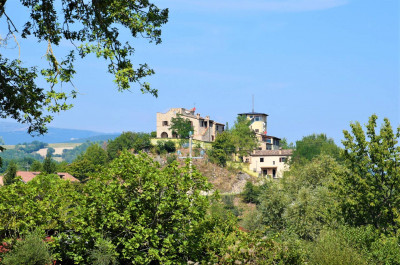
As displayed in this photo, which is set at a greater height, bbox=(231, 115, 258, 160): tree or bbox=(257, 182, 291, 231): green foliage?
bbox=(231, 115, 258, 160): tree

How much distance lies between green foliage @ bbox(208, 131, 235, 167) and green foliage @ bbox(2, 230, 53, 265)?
8148 centimetres

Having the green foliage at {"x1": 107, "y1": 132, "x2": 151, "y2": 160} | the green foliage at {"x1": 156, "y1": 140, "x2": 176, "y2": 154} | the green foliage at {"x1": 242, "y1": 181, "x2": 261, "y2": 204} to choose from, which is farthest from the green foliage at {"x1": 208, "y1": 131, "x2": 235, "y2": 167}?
the green foliage at {"x1": 107, "y1": 132, "x2": 151, "y2": 160}

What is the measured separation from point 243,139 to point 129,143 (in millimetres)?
23723

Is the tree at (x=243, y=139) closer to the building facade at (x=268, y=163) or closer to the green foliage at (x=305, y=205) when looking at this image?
the building facade at (x=268, y=163)

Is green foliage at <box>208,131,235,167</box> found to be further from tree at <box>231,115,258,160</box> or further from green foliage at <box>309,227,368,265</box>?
green foliage at <box>309,227,368,265</box>

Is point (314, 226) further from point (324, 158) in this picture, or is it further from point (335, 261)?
point (335, 261)

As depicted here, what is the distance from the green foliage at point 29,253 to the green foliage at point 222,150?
267 feet

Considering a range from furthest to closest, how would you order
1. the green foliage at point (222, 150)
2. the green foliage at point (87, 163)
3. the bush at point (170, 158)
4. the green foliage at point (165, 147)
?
1. the green foliage at point (165, 147)
2. the green foliage at point (222, 150)
3. the green foliage at point (87, 163)
4. the bush at point (170, 158)

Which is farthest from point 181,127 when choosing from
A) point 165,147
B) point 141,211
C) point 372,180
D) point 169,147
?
point 141,211

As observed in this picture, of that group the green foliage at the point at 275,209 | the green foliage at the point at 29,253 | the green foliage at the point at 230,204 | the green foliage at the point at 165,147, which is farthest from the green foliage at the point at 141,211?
the green foliage at the point at 165,147

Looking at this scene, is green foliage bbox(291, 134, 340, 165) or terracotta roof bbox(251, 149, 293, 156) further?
terracotta roof bbox(251, 149, 293, 156)

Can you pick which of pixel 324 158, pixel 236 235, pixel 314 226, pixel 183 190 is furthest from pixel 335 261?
pixel 324 158

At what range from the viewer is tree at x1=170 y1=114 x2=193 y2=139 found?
10338 centimetres

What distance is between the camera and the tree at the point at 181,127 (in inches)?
4070
